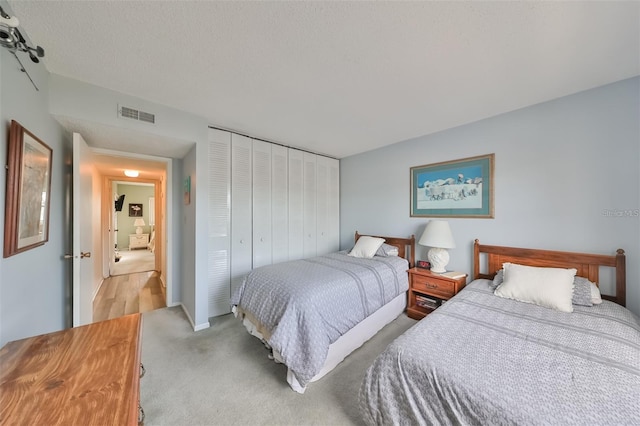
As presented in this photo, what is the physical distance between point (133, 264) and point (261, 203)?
4.88 metres

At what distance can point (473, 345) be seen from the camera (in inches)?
52.4

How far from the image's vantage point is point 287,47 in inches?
59.0

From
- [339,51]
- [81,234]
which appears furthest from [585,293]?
[81,234]

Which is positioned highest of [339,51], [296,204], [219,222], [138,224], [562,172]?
[339,51]

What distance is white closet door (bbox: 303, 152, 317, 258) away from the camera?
12.6ft

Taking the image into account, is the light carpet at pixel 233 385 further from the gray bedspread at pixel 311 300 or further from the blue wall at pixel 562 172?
the blue wall at pixel 562 172

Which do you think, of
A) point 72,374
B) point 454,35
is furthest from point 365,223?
point 72,374

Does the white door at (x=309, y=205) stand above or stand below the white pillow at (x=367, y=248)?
above

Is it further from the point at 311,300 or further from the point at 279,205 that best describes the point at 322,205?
the point at 311,300

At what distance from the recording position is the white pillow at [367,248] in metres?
3.21

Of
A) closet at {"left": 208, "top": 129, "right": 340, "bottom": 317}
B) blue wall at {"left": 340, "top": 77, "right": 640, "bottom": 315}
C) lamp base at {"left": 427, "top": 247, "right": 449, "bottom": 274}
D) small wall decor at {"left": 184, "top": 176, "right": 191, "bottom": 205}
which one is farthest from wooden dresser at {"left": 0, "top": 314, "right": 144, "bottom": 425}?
blue wall at {"left": 340, "top": 77, "right": 640, "bottom": 315}

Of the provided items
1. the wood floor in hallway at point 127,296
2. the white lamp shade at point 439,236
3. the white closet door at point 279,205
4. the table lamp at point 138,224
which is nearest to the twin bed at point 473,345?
the white lamp shade at point 439,236

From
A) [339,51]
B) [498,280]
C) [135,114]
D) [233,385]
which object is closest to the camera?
[339,51]

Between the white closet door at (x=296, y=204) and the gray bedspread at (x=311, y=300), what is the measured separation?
2.86 feet
